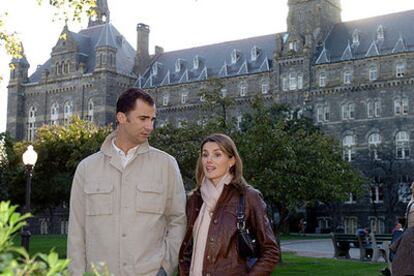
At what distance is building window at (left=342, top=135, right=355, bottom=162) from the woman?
50015 mm

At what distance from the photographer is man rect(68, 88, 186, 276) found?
4.62m

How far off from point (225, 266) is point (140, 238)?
64cm

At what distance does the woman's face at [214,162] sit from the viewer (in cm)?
472

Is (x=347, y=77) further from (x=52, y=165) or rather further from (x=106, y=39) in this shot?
(x=52, y=165)

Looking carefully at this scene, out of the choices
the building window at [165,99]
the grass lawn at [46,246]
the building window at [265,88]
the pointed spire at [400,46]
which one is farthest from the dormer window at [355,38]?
the grass lawn at [46,246]

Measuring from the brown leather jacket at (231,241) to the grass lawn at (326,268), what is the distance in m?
11.4

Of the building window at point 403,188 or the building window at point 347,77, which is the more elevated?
the building window at point 347,77

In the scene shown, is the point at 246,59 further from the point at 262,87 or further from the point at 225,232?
the point at 225,232

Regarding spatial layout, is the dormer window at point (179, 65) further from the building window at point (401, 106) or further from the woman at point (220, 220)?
the woman at point (220, 220)

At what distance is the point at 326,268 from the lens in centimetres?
A: 1738

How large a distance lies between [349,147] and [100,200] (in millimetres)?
50832

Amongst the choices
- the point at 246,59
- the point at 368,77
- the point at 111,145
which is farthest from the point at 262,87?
the point at 111,145

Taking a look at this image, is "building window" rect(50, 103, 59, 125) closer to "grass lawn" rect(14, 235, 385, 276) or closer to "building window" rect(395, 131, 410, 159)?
"building window" rect(395, 131, 410, 159)

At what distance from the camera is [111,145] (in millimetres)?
4934
